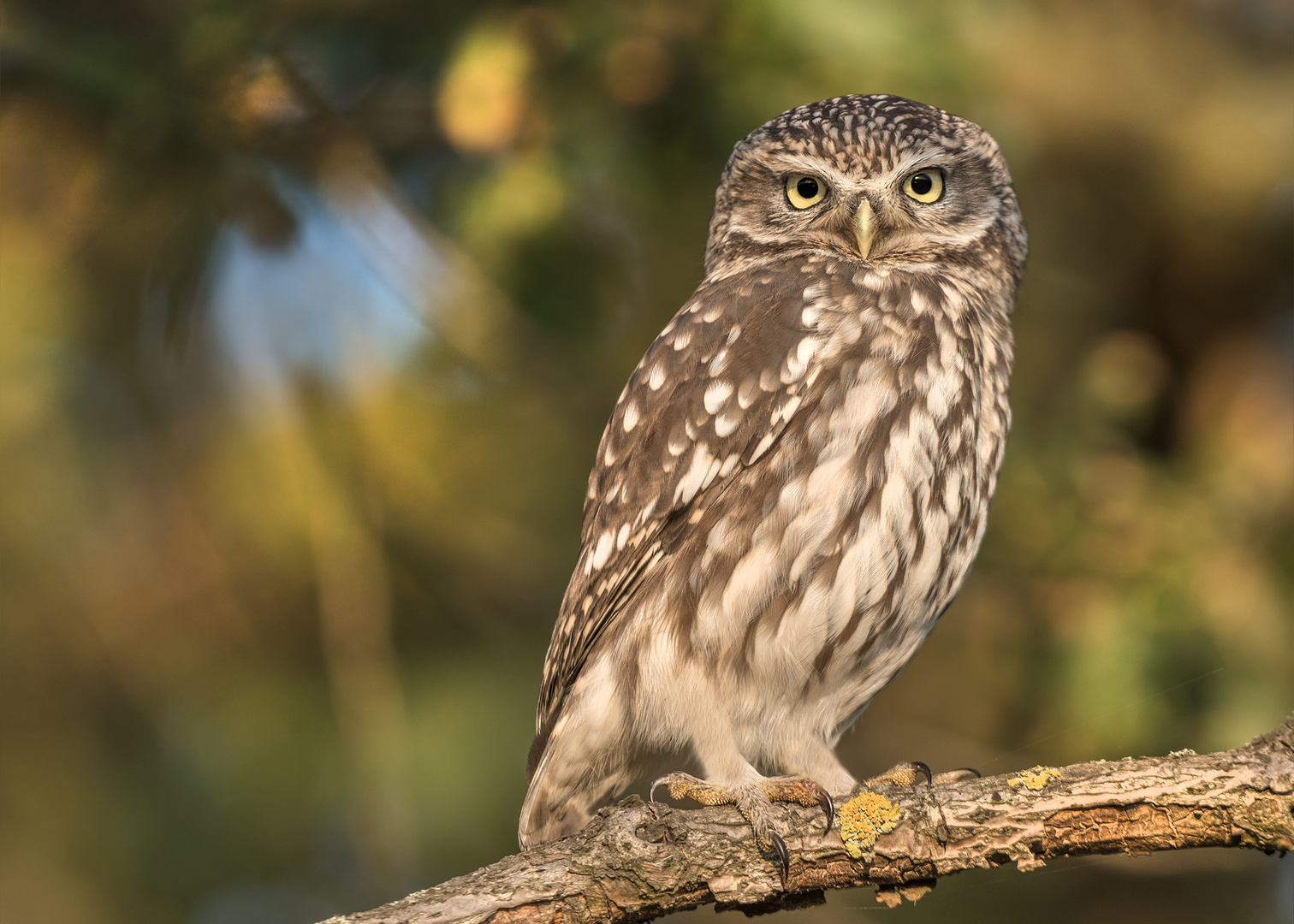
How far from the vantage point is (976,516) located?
2691 mm

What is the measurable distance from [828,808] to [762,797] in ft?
0.52

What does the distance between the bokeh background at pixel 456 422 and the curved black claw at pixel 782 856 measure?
1.52 m

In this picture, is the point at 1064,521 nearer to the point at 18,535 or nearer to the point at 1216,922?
the point at 1216,922

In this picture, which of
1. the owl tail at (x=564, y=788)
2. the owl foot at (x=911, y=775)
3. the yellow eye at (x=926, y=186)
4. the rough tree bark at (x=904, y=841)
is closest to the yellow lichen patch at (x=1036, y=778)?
the rough tree bark at (x=904, y=841)

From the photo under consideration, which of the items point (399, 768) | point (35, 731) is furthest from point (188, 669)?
point (399, 768)

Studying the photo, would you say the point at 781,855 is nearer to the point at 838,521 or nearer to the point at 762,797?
the point at 762,797

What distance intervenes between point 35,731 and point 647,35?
10.7 ft

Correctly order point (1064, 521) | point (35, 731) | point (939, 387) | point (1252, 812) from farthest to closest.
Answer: point (35, 731), point (1064, 521), point (939, 387), point (1252, 812)

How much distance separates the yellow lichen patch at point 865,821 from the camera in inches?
85.4

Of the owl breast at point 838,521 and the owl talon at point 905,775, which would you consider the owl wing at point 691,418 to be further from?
the owl talon at point 905,775

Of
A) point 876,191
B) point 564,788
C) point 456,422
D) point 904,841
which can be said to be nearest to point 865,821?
point 904,841

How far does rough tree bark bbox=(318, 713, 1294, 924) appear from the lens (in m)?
2.01

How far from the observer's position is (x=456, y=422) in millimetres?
4070

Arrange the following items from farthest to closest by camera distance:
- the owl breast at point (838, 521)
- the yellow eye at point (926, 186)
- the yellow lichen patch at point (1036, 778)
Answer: the yellow eye at point (926, 186) < the owl breast at point (838, 521) < the yellow lichen patch at point (1036, 778)
